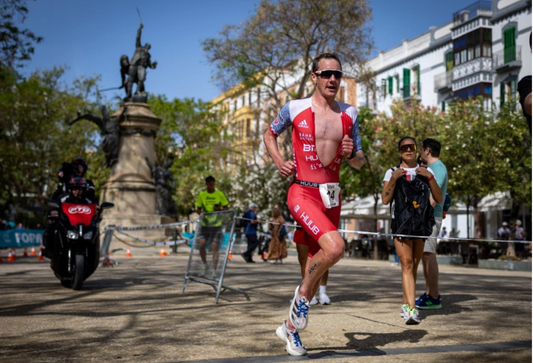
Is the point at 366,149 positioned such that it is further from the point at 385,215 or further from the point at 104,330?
the point at 104,330

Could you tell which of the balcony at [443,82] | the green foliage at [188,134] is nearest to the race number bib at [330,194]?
the balcony at [443,82]

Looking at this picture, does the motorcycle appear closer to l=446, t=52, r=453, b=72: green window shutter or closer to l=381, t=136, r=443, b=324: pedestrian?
l=381, t=136, r=443, b=324: pedestrian

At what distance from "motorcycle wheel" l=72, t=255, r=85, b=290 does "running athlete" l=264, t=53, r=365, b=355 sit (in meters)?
5.33

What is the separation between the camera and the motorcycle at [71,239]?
10.5m

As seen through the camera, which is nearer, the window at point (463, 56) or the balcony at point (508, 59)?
the balcony at point (508, 59)

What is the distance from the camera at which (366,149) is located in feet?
136

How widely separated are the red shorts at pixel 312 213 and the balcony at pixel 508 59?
40927 mm

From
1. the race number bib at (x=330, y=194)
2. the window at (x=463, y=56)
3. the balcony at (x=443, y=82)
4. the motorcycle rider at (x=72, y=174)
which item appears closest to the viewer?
the race number bib at (x=330, y=194)

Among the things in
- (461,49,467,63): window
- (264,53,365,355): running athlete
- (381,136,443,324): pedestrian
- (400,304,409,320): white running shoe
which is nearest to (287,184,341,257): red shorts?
(264,53,365,355): running athlete

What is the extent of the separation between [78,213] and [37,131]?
3514 centimetres

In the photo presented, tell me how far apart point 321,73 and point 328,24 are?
85.0ft

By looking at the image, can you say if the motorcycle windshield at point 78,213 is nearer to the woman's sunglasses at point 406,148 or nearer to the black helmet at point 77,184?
the black helmet at point 77,184

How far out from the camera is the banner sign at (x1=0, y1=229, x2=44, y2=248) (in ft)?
90.3

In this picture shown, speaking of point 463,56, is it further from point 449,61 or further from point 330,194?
point 330,194
